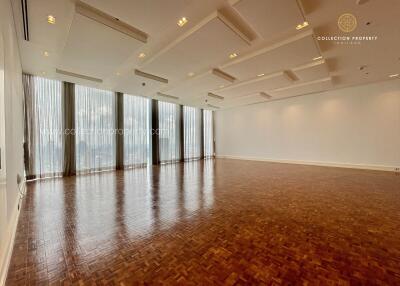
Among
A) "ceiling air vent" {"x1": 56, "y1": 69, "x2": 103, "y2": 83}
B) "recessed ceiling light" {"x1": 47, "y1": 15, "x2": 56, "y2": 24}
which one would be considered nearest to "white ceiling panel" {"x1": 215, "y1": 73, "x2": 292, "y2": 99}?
"ceiling air vent" {"x1": 56, "y1": 69, "x2": 103, "y2": 83}

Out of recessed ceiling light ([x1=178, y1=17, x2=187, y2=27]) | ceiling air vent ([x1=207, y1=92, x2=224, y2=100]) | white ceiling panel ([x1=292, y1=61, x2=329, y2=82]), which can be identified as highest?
ceiling air vent ([x1=207, y1=92, x2=224, y2=100])

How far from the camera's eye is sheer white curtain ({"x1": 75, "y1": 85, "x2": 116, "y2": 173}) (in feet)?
24.0

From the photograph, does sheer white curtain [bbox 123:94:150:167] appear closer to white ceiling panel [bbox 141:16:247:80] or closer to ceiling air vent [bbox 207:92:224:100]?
ceiling air vent [bbox 207:92:224:100]

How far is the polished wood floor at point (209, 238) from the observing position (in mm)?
1847

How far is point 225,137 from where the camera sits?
13.3 m

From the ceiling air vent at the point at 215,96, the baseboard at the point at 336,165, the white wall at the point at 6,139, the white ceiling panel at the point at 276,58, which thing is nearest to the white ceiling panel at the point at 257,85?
the ceiling air vent at the point at 215,96

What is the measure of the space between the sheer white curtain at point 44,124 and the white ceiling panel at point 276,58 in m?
6.25

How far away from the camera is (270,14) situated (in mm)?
3201

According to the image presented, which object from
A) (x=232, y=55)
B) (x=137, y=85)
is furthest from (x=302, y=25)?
(x=137, y=85)

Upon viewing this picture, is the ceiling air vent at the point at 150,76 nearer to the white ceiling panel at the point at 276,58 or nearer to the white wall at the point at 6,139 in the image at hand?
the white ceiling panel at the point at 276,58

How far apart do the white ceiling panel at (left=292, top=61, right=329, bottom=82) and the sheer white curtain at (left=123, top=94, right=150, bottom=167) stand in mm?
7019

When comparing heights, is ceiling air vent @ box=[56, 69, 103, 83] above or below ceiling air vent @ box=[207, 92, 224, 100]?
below

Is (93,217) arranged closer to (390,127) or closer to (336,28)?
(336,28)

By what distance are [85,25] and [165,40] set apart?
5.18ft
